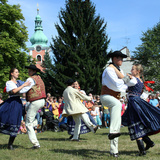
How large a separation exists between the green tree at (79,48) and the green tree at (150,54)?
17.1 feet

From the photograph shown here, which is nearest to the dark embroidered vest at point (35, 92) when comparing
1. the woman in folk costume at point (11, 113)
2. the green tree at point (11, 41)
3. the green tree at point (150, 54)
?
the woman in folk costume at point (11, 113)

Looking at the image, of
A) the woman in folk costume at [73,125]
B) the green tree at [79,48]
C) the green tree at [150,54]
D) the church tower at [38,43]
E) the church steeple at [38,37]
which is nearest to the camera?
the woman in folk costume at [73,125]

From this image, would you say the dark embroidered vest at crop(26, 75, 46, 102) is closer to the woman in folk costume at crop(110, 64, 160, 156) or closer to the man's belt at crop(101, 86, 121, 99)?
the man's belt at crop(101, 86, 121, 99)

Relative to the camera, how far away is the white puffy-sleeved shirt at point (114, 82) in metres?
4.61

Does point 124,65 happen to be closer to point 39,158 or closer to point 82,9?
point 82,9

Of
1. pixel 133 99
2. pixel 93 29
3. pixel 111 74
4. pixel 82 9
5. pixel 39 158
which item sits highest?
pixel 82 9

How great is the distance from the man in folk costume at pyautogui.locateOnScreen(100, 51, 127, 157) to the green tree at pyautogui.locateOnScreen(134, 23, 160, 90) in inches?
1019

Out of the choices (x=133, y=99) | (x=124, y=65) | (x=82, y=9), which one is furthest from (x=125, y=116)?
(x=124, y=65)

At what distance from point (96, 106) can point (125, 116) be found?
7.81 m

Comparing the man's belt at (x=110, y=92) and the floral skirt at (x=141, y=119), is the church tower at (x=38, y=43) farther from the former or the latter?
the floral skirt at (x=141, y=119)

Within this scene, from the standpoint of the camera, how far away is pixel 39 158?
4.84 meters

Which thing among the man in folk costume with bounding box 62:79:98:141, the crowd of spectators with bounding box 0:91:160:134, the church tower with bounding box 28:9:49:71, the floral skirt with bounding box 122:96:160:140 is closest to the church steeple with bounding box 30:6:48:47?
the church tower with bounding box 28:9:49:71

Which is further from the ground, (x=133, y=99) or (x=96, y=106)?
(x=133, y=99)

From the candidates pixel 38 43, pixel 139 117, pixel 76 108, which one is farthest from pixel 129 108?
pixel 38 43
